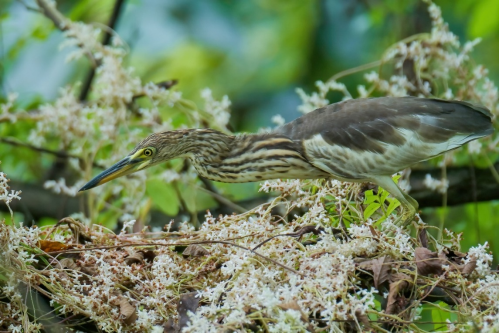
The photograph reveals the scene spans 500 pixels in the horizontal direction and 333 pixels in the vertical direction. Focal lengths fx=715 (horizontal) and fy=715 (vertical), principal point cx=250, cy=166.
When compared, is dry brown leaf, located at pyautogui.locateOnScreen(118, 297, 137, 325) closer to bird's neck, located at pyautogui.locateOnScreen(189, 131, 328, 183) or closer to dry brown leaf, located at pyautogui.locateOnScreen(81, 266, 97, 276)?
dry brown leaf, located at pyautogui.locateOnScreen(81, 266, 97, 276)

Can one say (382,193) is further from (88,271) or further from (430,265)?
(88,271)

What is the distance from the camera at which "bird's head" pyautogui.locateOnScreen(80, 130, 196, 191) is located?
270cm

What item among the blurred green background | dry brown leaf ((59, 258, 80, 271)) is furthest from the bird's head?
the blurred green background

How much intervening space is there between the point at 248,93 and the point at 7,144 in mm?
2651

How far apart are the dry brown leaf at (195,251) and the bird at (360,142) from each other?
541 mm

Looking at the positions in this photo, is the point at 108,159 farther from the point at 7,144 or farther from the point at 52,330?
the point at 52,330

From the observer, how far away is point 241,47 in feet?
22.0

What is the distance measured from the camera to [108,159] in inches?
143

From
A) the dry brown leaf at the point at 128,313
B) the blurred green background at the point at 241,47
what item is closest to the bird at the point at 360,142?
the dry brown leaf at the point at 128,313

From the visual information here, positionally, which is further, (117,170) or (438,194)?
(438,194)

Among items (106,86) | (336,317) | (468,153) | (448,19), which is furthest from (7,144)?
(448,19)

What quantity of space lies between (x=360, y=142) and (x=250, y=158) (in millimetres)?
422

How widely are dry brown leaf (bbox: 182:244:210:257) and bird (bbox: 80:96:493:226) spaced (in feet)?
1.78

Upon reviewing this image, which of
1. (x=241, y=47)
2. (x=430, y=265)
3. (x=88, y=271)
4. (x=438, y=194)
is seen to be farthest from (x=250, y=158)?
(x=241, y=47)
